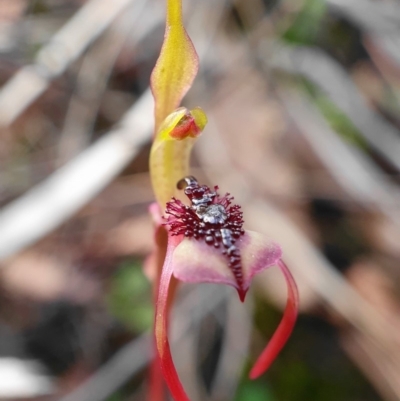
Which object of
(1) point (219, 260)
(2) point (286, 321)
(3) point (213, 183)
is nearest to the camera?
(1) point (219, 260)

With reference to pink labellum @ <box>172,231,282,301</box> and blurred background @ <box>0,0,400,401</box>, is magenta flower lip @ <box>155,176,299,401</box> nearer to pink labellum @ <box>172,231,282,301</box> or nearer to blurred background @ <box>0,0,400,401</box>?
pink labellum @ <box>172,231,282,301</box>

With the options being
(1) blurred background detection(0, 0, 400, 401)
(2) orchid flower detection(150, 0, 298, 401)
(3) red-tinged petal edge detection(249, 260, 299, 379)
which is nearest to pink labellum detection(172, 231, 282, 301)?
(2) orchid flower detection(150, 0, 298, 401)

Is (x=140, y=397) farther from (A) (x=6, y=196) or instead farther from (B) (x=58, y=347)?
(A) (x=6, y=196)

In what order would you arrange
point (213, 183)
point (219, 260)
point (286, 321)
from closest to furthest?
point (219, 260) < point (286, 321) < point (213, 183)

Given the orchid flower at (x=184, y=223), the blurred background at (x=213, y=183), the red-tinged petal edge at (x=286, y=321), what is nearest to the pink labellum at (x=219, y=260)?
the orchid flower at (x=184, y=223)

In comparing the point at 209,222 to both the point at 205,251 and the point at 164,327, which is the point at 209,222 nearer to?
the point at 205,251

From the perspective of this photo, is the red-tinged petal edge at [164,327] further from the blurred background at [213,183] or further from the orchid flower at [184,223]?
the blurred background at [213,183]

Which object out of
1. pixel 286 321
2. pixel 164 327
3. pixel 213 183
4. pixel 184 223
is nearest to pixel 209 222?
pixel 184 223

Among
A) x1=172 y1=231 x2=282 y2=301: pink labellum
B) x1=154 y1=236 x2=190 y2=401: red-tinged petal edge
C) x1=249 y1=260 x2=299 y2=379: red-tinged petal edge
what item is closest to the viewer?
x1=172 y1=231 x2=282 y2=301: pink labellum
